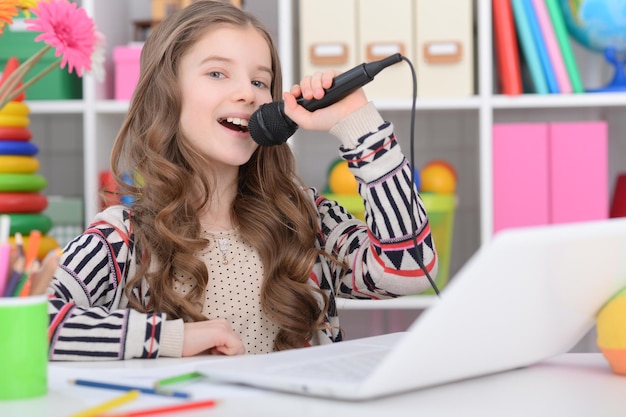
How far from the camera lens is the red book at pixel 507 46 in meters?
2.07

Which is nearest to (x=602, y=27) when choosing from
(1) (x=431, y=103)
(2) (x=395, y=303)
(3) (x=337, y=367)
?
(1) (x=431, y=103)

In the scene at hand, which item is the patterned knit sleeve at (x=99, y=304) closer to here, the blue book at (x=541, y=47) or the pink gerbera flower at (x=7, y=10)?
the pink gerbera flower at (x=7, y=10)

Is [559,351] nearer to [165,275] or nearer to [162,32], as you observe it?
[165,275]

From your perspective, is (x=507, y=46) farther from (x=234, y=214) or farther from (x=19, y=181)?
(x=19, y=181)

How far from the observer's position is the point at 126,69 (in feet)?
7.11

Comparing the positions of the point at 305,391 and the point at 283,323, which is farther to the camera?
the point at 283,323

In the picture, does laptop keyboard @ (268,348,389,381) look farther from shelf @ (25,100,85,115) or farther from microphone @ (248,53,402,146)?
shelf @ (25,100,85,115)

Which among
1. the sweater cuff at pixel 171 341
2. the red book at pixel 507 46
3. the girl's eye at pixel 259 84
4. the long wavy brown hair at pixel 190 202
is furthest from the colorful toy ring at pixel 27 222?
the red book at pixel 507 46

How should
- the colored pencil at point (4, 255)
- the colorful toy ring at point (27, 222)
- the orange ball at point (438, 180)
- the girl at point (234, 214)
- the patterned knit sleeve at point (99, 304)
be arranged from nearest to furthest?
the colored pencil at point (4, 255) → the patterned knit sleeve at point (99, 304) → the girl at point (234, 214) → the colorful toy ring at point (27, 222) → the orange ball at point (438, 180)

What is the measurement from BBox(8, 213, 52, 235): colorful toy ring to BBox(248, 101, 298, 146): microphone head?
87cm

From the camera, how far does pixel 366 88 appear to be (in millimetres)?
2102

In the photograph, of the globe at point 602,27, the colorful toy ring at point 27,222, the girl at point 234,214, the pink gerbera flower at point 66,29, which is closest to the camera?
the pink gerbera flower at point 66,29

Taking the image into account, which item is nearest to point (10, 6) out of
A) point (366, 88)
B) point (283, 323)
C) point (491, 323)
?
point (283, 323)

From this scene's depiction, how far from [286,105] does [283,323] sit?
0.33 m
